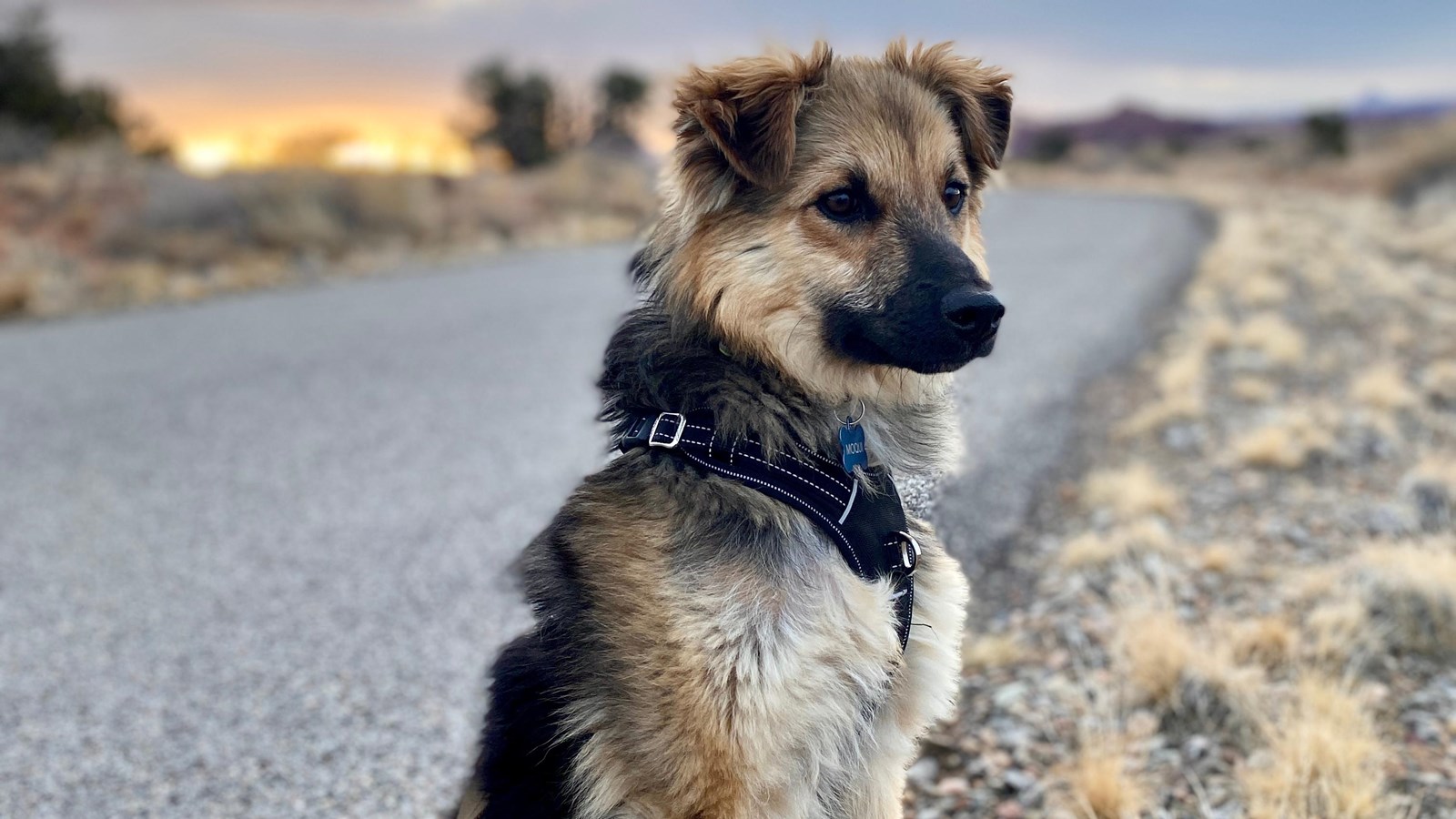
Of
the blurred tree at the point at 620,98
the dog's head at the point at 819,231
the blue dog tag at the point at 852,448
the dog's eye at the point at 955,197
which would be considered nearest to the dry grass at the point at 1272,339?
the dog's eye at the point at 955,197

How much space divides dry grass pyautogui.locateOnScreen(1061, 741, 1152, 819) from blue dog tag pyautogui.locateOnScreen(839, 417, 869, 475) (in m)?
1.36

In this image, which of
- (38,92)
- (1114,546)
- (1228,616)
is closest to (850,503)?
(1228,616)

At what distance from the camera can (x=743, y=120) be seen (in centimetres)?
262

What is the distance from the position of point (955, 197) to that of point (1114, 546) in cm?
275

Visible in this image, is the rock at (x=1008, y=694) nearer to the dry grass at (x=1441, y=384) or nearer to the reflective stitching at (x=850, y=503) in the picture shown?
the reflective stitching at (x=850, y=503)

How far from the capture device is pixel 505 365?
→ 32.8 ft

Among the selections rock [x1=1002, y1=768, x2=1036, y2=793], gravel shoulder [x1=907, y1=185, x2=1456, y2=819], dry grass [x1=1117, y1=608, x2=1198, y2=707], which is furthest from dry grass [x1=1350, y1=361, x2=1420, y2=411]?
rock [x1=1002, y1=768, x2=1036, y2=793]

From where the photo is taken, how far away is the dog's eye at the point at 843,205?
2.73 m

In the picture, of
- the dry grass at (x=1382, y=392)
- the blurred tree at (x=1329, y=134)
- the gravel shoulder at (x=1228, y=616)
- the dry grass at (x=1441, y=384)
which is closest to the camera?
the gravel shoulder at (x=1228, y=616)

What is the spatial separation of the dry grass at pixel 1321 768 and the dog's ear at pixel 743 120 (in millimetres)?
2334

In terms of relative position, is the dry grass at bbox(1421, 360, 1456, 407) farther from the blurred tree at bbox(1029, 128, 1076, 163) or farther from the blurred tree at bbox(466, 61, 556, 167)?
the blurred tree at bbox(1029, 128, 1076, 163)

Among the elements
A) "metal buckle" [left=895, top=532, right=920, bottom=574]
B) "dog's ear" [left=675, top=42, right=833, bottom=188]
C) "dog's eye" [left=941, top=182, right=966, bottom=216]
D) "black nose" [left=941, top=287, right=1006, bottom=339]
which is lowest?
"metal buckle" [left=895, top=532, right=920, bottom=574]

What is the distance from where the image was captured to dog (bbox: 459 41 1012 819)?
2.21 m

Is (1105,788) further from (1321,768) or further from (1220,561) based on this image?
(1220,561)
